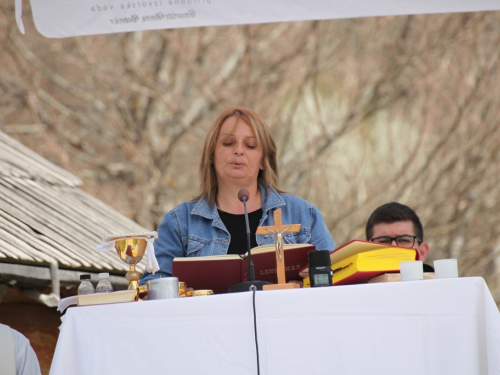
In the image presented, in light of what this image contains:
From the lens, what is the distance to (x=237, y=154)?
168 inches

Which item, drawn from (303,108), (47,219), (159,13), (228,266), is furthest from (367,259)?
(303,108)

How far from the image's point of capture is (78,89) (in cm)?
1605

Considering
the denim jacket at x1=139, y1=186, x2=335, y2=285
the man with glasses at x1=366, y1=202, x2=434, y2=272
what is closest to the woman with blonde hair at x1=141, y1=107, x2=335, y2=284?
the denim jacket at x1=139, y1=186, x2=335, y2=285

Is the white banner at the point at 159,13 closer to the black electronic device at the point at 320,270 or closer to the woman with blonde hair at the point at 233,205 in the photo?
the woman with blonde hair at the point at 233,205

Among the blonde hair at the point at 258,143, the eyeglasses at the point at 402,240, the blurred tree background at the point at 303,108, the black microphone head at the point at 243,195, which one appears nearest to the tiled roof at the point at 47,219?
the blonde hair at the point at 258,143

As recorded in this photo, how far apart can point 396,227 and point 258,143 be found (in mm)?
1265

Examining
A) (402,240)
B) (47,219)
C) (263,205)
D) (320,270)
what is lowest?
(320,270)

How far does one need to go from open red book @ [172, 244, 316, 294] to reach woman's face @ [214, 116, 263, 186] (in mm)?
787

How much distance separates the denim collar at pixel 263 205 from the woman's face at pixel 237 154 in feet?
0.34

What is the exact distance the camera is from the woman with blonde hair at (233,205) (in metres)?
4.16

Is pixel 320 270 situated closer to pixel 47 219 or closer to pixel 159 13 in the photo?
pixel 159 13

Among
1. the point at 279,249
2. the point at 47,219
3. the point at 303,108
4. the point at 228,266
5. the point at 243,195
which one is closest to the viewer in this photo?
the point at 279,249

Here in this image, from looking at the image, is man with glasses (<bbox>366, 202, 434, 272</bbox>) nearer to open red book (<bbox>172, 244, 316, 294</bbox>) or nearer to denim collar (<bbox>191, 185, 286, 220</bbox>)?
denim collar (<bbox>191, 185, 286, 220</bbox>)

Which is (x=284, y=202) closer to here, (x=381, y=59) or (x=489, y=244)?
(x=489, y=244)
